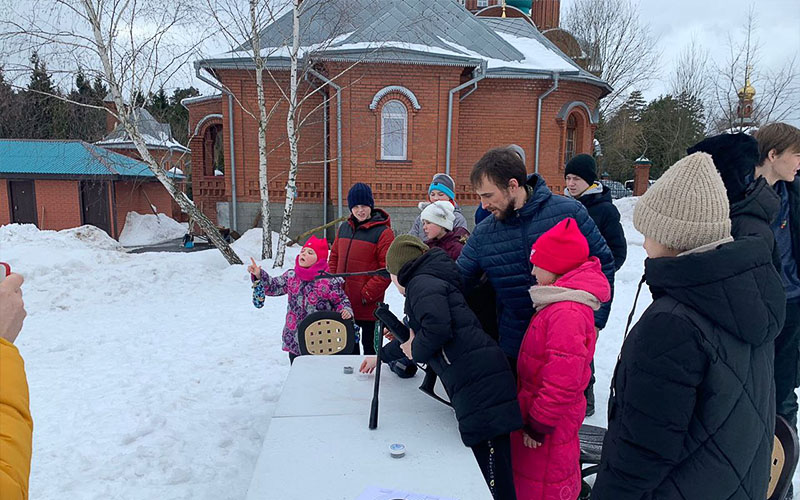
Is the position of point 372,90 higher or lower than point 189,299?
higher

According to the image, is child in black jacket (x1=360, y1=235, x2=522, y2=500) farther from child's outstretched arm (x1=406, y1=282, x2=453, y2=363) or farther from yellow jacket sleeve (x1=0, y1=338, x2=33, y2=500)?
yellow jacket sleeve (x1=0, y1=338, x2=33, y2=500)

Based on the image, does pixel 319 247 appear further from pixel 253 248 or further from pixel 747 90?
pixel 747 90

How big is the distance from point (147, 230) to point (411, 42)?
44.7 feet

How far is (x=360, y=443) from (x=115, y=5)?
885cm

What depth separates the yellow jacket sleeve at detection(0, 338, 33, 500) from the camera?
3.49 feet

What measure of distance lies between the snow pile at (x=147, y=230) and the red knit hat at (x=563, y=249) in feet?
64.6

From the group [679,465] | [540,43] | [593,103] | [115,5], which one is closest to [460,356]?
[679,465]

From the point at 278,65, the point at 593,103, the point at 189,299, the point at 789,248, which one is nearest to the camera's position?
the point at 789,248

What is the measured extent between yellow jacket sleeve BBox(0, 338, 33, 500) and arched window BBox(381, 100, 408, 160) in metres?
12.2

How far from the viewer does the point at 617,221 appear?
3.73 meters

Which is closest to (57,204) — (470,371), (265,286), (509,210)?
(265,286)

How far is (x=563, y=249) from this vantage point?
214cm

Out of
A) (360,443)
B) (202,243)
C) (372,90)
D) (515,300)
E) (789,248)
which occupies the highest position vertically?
(372,90)

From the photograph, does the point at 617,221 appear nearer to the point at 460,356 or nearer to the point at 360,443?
the point at 460,356
